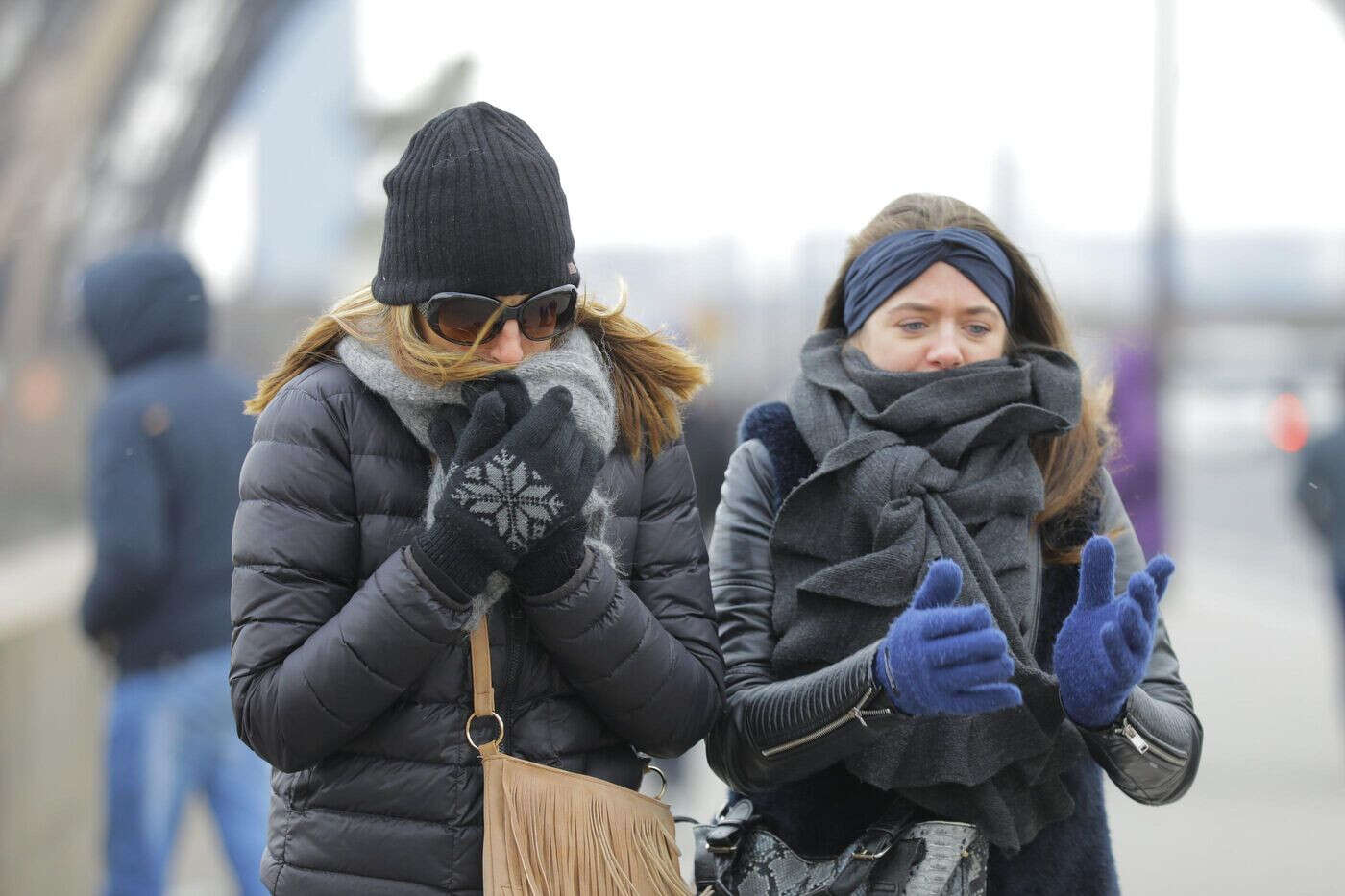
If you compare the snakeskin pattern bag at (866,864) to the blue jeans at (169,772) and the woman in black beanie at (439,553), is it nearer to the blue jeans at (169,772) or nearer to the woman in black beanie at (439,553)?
the woman in black beanie at (439,553)

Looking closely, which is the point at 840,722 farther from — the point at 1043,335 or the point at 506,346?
the point at 1043,335

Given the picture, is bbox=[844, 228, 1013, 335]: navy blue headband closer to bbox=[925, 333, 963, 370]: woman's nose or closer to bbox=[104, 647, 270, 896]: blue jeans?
bbox=[925, 333, 963, 370]: woman's nose

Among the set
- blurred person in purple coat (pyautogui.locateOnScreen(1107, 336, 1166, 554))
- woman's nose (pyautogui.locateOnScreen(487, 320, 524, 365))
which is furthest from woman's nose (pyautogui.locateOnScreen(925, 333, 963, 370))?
blurred person in purple coat (pyautogui.locateOnScreen(1107, 336, 1166, 554))

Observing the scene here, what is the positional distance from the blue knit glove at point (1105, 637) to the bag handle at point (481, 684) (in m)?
0.73

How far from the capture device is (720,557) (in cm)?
217

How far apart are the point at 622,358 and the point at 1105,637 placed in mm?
735

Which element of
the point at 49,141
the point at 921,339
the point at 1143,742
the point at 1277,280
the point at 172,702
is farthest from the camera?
the point at 1277,280

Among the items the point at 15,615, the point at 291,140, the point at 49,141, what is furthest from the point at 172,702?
the point at 291,140

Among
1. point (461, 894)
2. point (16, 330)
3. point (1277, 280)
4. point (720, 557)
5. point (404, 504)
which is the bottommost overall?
point (1277, 280)

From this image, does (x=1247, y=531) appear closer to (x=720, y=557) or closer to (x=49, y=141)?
(x=49, y=141)

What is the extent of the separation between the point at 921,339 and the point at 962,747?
1.97 ft

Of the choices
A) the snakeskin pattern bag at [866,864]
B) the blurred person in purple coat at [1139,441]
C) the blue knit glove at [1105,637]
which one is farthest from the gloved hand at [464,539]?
the blurred person in purple coat at [1139,441]

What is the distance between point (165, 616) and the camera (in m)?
3.59

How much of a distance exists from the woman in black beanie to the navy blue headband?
513mm
